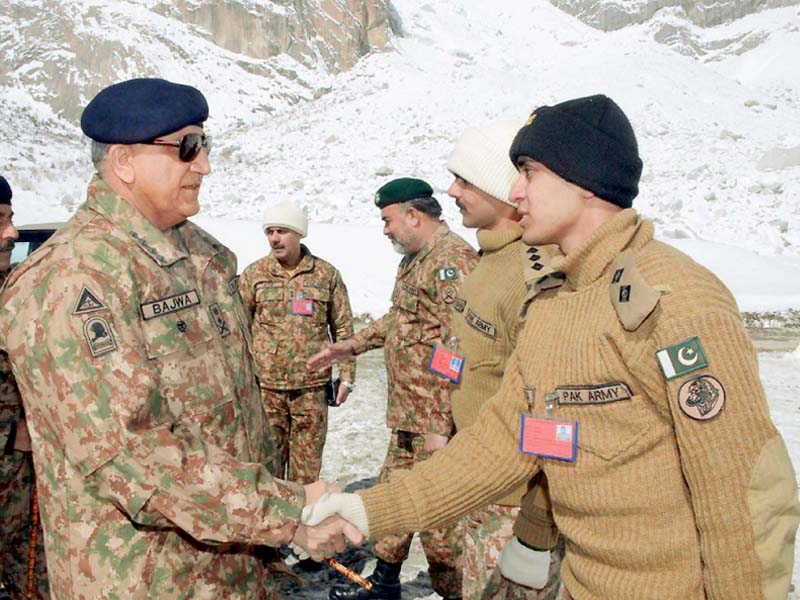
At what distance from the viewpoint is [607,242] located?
178 centimetres

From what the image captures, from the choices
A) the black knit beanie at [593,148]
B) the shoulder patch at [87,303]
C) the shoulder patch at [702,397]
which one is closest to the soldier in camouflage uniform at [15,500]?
the shoulder patch at [87,303]

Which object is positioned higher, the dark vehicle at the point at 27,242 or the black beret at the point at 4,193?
the black beret at the point at 4,193

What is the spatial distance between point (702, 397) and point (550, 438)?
1.51 ft

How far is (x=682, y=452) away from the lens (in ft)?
4.88

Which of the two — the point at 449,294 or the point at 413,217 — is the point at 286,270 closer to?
the point at 413,217

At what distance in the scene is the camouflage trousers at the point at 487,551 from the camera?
259cm

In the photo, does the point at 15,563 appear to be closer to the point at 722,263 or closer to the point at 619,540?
the point at 619,540

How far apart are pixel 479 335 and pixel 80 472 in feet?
5.64

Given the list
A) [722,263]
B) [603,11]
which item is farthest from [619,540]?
[603,11]

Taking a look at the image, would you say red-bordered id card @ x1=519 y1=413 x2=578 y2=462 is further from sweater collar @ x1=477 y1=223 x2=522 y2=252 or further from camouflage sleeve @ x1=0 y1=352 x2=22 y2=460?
camouflage sleeve @ x1=0 y1=352 x2=22 y2=460

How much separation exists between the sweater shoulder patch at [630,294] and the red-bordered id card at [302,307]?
3.42m

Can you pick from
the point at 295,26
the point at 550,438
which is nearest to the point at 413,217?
the point at 550,438

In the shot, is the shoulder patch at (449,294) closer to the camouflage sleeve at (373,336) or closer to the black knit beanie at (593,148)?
the camouflage sleeve at (373,336)

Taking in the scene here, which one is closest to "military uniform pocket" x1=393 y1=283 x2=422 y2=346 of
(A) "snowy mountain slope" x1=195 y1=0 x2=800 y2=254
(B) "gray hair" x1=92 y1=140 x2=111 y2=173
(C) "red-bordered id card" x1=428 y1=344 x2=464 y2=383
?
(C) "red-bordered id card" x1=428 y1=344 x2=464 y2=383
